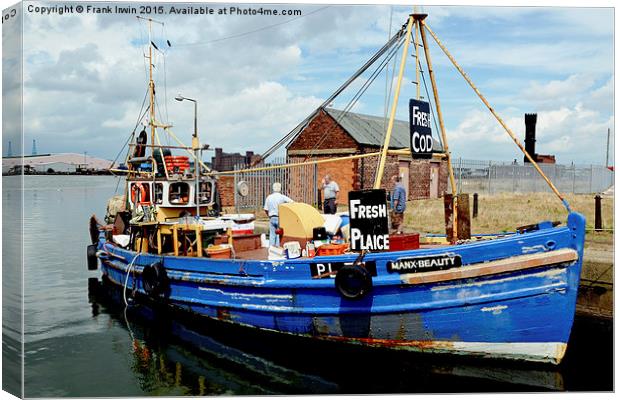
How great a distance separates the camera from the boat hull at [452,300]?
808 cm

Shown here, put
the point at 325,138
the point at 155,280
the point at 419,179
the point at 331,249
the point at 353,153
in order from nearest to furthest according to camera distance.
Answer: the point at 331,249
the point at 155,280
the point at 353,153
the point at 325,138
the point at 419,179

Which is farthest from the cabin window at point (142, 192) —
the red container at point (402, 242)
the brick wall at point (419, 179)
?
the brick wall at point (419, 179)

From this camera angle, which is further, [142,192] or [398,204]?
[142,192]

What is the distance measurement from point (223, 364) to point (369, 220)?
10.7ft

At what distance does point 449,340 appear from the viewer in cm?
865

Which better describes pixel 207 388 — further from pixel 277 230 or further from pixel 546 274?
pixel 546 274

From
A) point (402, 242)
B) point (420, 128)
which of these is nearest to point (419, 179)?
point (420, 128)

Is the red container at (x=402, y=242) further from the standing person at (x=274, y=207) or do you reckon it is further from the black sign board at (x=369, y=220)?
the standing person at (x=274, y=207)

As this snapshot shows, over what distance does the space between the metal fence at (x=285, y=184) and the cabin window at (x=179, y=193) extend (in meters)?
9.86

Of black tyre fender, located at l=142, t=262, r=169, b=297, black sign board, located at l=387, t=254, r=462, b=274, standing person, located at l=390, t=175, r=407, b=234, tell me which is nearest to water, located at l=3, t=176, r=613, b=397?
black tyre fender, located at l=142, t=262, r=169, b=297

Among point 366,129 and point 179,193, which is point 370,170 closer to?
point 366,129

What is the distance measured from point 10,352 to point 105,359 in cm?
217

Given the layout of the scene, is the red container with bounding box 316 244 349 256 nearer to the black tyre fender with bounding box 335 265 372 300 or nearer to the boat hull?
the boat hull

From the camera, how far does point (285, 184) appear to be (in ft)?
78.4
